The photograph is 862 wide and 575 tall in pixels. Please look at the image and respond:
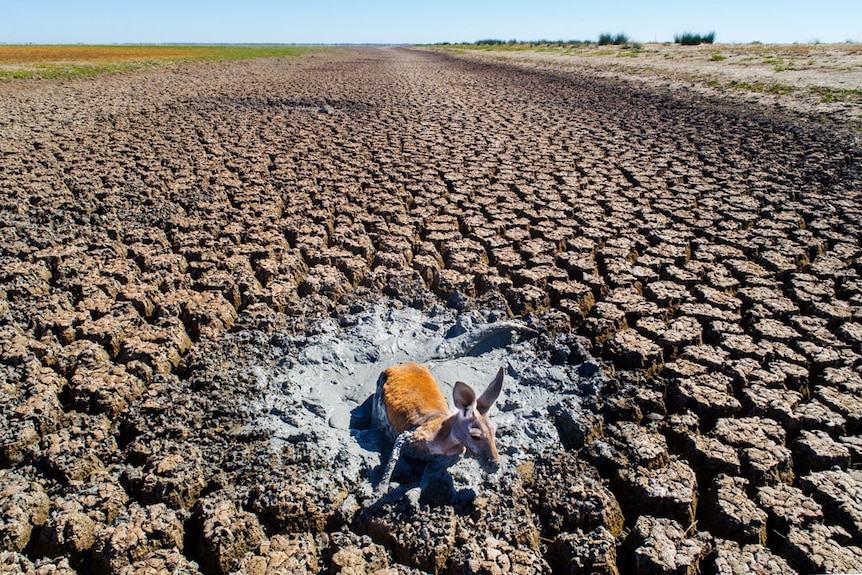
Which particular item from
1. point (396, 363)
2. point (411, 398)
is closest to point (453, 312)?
point (396, 363)

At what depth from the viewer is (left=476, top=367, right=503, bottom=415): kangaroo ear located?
2215mm

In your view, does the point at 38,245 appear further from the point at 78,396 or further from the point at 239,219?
the point at 78,396

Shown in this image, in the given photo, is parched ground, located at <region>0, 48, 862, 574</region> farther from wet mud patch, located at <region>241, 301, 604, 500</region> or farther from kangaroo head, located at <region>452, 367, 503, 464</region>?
kangaroo head, located at <region>452, 367, 503, 464</region>

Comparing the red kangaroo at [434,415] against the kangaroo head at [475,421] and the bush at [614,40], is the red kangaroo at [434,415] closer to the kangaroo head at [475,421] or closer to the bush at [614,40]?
the kangaroo head at [475,421]

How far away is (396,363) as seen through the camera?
3.17m

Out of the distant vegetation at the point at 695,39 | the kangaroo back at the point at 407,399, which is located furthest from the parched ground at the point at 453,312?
the distant vegetation at the point at 695,39

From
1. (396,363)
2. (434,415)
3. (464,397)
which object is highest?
(464,397)

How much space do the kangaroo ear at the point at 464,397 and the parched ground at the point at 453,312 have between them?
0.38 meters

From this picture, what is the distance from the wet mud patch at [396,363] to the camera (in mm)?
2418

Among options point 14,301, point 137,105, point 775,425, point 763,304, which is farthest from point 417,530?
point 137,105

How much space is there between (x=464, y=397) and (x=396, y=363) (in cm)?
97

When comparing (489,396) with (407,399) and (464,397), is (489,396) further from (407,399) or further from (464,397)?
(407,399)

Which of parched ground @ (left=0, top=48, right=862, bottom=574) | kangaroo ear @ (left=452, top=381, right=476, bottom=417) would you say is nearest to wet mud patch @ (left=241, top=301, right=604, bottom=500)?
parched ground @ (left=0, top=48, right=862, bottom=574)

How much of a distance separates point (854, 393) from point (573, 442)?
1.61 m
